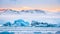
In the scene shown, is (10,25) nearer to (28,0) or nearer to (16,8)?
(16,8)

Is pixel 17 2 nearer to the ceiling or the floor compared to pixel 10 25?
nearer to the ceiling

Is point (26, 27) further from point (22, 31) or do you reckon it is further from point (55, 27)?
point (55, 27)

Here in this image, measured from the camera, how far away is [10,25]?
5.32 ft

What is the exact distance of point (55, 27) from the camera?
5.32 feet

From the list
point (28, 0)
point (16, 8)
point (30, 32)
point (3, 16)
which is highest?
point (28, 0)

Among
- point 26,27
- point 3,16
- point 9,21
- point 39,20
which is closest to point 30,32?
point 26,27

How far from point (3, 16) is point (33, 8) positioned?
17.7 inches

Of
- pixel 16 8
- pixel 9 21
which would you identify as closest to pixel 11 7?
pixel 16 8

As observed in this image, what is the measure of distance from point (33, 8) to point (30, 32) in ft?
1.16

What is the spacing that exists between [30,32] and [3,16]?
45 cm

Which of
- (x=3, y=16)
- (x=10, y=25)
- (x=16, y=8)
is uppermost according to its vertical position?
(x=16, y=8)

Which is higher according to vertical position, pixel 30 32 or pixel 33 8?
pixel 33 8

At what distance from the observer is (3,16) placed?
161cm

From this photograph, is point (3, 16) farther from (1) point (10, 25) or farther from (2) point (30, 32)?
(2) point (30, 32)
